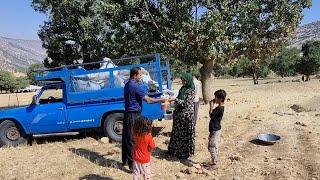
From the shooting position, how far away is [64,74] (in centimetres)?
1200

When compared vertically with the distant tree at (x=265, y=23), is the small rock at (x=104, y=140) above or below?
below

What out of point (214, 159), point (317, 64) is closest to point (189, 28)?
point (214, 159)

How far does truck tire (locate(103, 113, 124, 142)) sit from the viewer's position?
11805 millimetres

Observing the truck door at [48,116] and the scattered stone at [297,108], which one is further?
the scattered stone at [297,108]

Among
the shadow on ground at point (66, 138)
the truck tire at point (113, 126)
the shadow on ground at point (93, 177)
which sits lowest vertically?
the shadow on ground at point (93, 177)

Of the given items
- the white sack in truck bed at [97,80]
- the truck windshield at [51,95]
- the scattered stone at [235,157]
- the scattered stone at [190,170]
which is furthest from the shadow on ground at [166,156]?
the truck windshield at [51,95]

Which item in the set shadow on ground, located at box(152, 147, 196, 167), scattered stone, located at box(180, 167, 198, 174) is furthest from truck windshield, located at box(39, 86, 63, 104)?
scattered stone, located at box(180, 167, 198, 174)

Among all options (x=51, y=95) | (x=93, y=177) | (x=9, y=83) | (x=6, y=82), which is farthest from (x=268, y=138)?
(x=9, y=83)

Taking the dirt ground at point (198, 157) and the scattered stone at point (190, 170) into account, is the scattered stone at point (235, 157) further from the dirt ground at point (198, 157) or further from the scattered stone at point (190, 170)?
the scattered stone at point (190, 170)

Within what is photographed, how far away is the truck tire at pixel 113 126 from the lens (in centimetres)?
1180

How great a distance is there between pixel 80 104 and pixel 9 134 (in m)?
2.21

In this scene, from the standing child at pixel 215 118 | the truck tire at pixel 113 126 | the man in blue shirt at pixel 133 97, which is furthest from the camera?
the truck tire at pixel 113 126

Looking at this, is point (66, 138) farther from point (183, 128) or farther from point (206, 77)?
point (206, 77)

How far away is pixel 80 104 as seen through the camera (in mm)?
11977
